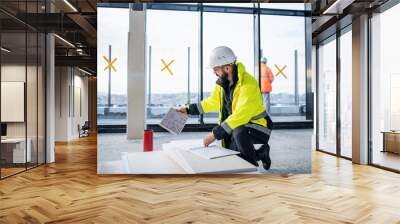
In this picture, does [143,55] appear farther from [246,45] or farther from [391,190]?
[391,190]

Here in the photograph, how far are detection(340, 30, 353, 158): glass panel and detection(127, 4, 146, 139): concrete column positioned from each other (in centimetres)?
436

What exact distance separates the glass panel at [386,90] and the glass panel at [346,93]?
0.77 metres

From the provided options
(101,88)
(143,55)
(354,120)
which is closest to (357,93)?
(354,120)

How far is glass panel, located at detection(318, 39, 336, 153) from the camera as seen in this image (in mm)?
8805

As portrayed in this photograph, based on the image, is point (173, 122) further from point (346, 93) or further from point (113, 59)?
point (346, 93)

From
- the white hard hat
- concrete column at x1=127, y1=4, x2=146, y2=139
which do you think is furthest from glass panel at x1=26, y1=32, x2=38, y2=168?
the white hard hat

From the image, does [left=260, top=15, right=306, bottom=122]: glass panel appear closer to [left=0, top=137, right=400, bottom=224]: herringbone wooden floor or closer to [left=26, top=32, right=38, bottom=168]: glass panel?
[left=0, top=137, right=400, bottom=224]: herringbone wooden floor

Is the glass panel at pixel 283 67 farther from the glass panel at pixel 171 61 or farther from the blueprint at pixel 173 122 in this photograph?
the blueprint at pixel 173 122

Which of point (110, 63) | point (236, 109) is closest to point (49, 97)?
point (110, 63)

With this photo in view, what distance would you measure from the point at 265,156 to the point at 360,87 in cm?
272

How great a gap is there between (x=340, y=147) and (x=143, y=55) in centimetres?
505

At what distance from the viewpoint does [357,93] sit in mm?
7328

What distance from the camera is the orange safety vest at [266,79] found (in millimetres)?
5852

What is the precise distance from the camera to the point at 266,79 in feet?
19.2
